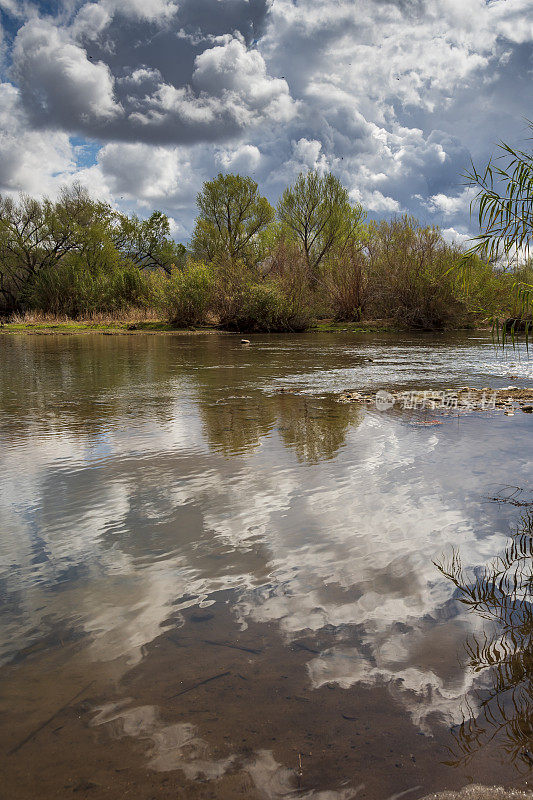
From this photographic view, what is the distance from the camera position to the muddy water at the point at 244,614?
1.26 m

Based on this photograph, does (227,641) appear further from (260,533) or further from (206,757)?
(260,533)

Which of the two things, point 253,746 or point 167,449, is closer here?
point 253,746

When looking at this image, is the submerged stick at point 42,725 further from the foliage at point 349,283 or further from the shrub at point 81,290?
the shrub at point 81,290

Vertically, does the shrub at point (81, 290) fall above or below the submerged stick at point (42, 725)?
above

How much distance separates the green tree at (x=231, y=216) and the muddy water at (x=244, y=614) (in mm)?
39148

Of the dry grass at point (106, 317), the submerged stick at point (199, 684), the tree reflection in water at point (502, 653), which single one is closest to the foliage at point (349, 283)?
the dry grass at point (106, 317)

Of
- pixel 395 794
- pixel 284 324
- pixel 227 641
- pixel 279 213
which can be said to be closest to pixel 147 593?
pixel 227 641

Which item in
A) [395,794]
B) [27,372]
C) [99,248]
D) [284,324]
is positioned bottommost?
[395,794]

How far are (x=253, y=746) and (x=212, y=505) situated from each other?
1.75 meters

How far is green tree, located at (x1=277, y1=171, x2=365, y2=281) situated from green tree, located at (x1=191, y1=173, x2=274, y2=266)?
2124 mm

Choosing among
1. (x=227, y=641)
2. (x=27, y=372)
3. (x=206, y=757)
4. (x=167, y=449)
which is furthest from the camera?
(x=27, y=372)

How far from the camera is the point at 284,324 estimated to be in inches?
1043

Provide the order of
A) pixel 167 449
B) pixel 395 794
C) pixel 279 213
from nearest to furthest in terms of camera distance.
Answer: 1. pixel 395 794
2. pixel 167 449
3. pixel 279 213

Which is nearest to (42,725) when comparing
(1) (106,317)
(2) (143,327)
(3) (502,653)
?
(3) (502,653)
